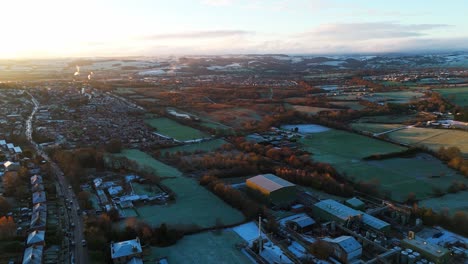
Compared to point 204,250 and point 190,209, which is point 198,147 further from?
point 204,250

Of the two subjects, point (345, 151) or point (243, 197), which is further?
point (345, 151)

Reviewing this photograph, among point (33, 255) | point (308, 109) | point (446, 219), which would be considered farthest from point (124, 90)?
point (446, 219)

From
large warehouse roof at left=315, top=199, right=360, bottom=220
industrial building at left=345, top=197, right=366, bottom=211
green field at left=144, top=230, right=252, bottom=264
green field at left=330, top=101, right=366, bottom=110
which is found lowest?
→ green field at left=144, top=230, right=252, bottom=264

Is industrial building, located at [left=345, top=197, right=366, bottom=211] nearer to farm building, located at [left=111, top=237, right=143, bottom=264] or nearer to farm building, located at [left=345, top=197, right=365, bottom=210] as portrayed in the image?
farm building, located at [left=345, top=197, right=365, bottom=210]

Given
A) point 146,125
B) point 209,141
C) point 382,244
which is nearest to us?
point 382,244

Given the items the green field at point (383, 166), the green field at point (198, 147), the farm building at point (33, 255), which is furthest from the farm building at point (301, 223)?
the green field at point (198, 147)

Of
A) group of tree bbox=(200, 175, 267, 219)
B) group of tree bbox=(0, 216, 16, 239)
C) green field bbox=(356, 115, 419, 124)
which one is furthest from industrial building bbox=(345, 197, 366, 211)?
green field bbox=(356, 115, 419, 124)

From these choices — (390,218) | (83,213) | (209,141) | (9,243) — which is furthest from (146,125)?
(390,218)

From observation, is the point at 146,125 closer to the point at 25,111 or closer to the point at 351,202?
the point at 25,111
